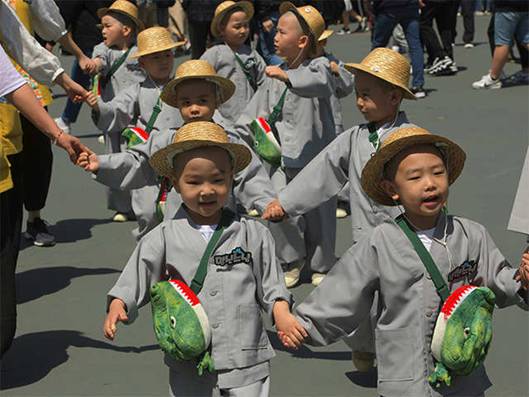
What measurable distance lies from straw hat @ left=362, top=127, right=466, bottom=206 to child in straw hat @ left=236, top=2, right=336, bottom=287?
2.98 meters

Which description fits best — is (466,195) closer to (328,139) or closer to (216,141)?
(328,139)

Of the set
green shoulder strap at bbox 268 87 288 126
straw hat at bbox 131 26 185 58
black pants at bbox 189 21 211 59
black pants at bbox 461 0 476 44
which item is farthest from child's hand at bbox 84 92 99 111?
black pants at bbox 461 0 476 44

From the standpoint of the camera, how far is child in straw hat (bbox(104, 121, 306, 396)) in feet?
15.0

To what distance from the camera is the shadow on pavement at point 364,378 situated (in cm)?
589

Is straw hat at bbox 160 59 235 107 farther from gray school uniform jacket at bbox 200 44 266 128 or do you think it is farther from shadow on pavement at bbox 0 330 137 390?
gray school uniform jacket at bbox 200 44 266 128

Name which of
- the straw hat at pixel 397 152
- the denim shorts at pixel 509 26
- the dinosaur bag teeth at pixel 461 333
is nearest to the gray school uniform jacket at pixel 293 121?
the straw hat at pixel 397 152

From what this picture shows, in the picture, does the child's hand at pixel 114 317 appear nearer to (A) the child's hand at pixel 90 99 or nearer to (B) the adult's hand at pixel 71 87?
(B) the adult's hand at pixel 71 87

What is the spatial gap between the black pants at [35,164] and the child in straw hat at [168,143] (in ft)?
7.51

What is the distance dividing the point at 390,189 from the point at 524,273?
609 mm

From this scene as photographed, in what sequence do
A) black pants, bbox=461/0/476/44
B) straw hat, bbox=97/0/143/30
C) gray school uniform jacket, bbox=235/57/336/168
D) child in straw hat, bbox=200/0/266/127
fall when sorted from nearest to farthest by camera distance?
gray school uniform jacket, bbox=235/57/336/168
child in straw hat, bbox=200/0/266/127
straw hat, bbox=97/0/143/30
black pants, bbox=461/0/476/44

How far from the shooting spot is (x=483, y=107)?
13.6 metres

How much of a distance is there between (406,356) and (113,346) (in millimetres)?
2582

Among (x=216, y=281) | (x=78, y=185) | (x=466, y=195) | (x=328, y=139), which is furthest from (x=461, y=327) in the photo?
(x=78, y=185)

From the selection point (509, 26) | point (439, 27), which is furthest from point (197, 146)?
point (439, 27)
